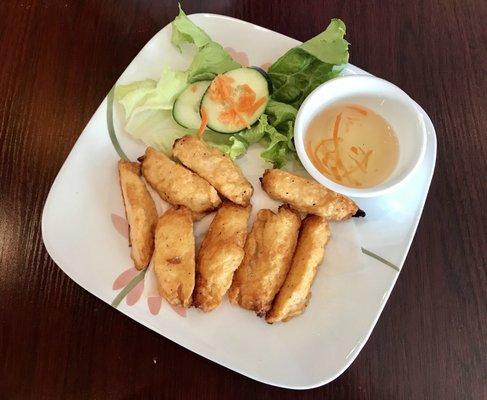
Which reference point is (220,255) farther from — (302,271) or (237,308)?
(302,271)

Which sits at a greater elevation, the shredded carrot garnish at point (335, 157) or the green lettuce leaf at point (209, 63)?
the green lettuce leaf at point (209, 63)

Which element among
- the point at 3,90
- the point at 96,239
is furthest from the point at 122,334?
the point at 3,90

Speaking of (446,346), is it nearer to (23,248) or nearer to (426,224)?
(426,224)

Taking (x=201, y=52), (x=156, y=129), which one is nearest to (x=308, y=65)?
(x=201, y=52)

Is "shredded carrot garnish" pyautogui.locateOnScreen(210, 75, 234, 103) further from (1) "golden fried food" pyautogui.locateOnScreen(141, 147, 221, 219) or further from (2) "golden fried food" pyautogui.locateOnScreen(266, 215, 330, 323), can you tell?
(2) "golden fried food" pyautogui.locateOnScreen(266, 215, 330, 323)

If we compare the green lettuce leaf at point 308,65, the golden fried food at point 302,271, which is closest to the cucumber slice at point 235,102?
the green lettuce leaf at point 308,65

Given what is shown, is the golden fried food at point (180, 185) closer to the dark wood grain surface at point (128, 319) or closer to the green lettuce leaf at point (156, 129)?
the green lettuce leaf at point (156, 129)

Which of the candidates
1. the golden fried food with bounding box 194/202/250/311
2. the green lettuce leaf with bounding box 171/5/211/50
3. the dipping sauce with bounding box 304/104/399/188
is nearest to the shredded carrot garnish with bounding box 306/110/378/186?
the dipping sauce with bounding box 304/104/399/188
